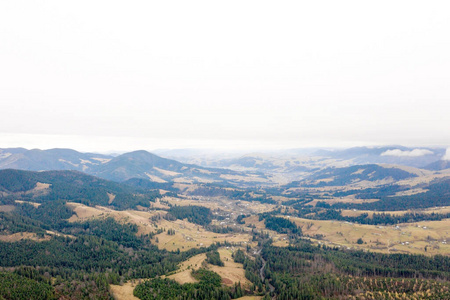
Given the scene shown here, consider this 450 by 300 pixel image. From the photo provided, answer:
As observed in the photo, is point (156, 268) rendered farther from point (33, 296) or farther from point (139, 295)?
point (33, 296)

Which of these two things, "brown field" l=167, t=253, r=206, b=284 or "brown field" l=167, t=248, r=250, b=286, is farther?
"brown field" l=167, t=248, r=250, b=286

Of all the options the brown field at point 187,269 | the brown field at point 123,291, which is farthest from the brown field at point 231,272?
the brown field at point 123,291

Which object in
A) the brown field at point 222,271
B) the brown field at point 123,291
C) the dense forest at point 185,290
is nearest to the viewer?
the brown field at point 123,291

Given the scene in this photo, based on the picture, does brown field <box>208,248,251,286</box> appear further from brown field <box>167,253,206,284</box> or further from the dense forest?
brown field <box>167,253,206,284</box>

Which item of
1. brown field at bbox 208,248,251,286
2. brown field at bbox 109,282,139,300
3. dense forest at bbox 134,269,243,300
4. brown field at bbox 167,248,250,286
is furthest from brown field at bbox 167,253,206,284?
brown field at bbox 109,282,139,300

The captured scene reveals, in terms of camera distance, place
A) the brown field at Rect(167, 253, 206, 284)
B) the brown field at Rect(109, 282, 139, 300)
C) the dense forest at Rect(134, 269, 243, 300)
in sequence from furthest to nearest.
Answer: the brown field at Rect(167, 253, 206, 284) < the dense forest at Rect(134, 269, 243, 300) < the brown field at Rect(109, 282, 139, 300)

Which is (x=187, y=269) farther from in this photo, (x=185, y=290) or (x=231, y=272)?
(x=185, y=290)

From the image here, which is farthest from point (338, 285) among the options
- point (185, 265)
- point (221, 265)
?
point (185, 265)

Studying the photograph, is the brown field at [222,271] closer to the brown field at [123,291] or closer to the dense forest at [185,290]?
the dense forest at [185,290]
